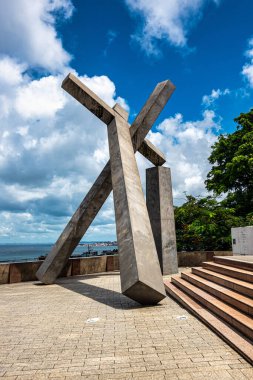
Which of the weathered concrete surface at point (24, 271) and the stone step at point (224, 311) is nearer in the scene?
the stone step at point (224, 311)

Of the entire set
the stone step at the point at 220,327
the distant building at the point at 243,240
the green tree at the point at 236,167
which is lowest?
the stone step at the point at 220,327

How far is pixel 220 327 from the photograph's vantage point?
5535 mm

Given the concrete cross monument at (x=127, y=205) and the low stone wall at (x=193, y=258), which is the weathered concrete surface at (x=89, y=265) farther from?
the low stone wall at (x=193, y=258)

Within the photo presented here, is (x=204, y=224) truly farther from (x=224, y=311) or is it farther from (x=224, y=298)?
(x=224, y=311)

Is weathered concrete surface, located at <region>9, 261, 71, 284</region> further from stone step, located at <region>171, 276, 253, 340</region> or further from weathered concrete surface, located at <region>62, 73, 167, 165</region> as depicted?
stone step, located at <region>171, 276, 253, 340</region>

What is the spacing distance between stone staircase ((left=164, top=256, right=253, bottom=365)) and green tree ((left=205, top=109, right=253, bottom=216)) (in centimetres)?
1291

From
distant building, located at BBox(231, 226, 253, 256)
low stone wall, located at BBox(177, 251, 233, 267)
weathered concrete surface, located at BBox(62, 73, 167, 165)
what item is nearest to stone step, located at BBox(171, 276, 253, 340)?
distant building, located at BBox(231, 226, 253, 256)

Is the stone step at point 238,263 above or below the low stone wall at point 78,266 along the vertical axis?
above

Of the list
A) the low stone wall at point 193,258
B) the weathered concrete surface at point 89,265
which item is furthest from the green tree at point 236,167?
the weathered concrete surface at point 89,265

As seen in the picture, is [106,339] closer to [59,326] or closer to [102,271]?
[59,326]

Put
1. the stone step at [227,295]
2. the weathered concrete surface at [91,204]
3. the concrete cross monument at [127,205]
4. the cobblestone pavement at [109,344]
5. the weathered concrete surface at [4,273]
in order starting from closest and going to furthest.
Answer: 1. the cobblestone pavement at [109,344]
2. the stone step at [227,295]
3. the concrete cross monument at [127,205]
4. the weathered concrete surface at [91,204]
5. the weathered concrete surface at [4,273]

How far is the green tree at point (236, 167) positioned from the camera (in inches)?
857

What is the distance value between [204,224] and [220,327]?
46.6 feet

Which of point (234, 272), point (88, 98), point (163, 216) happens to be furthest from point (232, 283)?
point (88, 98)
